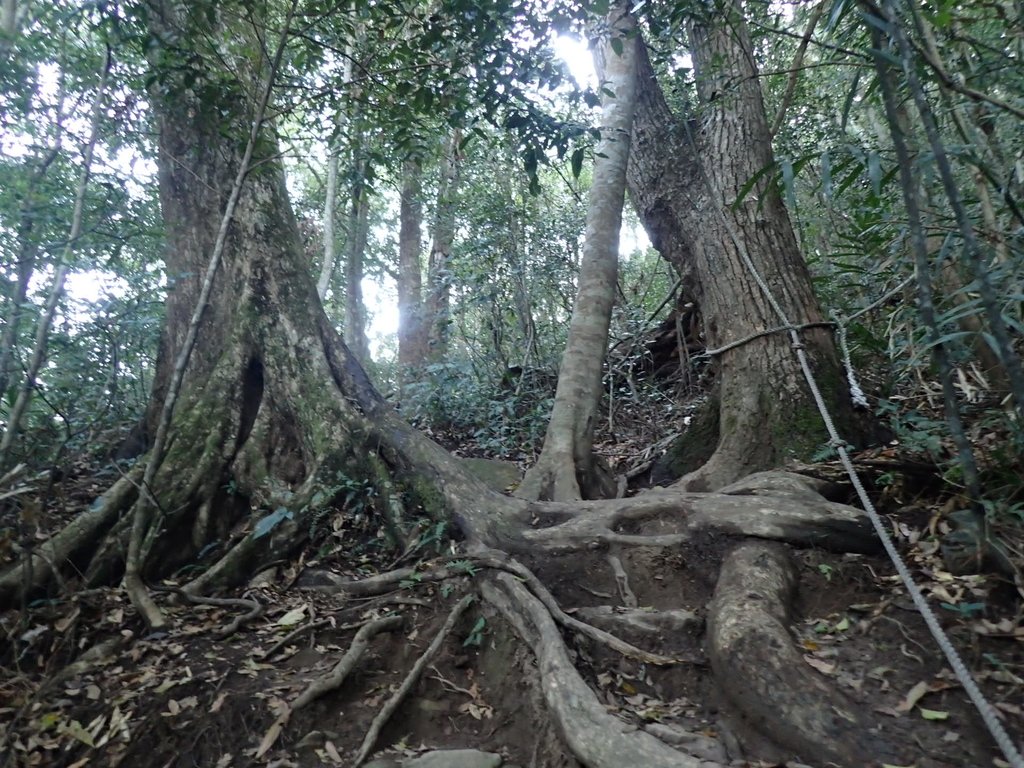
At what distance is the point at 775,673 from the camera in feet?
8.16

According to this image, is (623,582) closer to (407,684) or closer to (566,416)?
(407,684)

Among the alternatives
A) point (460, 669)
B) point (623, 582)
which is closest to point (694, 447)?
point (623, 582)

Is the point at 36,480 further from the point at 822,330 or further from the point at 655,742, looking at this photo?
the point at 822,330

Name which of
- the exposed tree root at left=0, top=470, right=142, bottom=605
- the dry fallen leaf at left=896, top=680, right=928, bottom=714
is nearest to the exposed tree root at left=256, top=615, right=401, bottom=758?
the exposed tree root at left=0, top=470, right=142, bottom=605

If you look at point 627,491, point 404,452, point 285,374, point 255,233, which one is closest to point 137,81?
point 255,233

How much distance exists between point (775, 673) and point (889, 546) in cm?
61

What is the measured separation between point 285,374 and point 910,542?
3695mm

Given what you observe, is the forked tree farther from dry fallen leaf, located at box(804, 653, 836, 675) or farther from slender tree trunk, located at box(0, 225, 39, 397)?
slender tree trunk, located at box(0, 225, 39, 397)

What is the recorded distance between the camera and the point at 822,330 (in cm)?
436

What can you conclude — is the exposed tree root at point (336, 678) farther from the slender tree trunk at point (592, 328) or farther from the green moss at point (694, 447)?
the green moss at point (694, 447)

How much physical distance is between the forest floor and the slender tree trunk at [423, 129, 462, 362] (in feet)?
17.7

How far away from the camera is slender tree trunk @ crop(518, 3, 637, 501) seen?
4.36 metres

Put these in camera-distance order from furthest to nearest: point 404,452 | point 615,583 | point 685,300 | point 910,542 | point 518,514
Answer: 1. point 685,300
2. point 404,452
3. point 518,514
4. point 615,583
5. point 910,542

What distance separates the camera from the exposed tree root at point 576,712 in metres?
2.20
